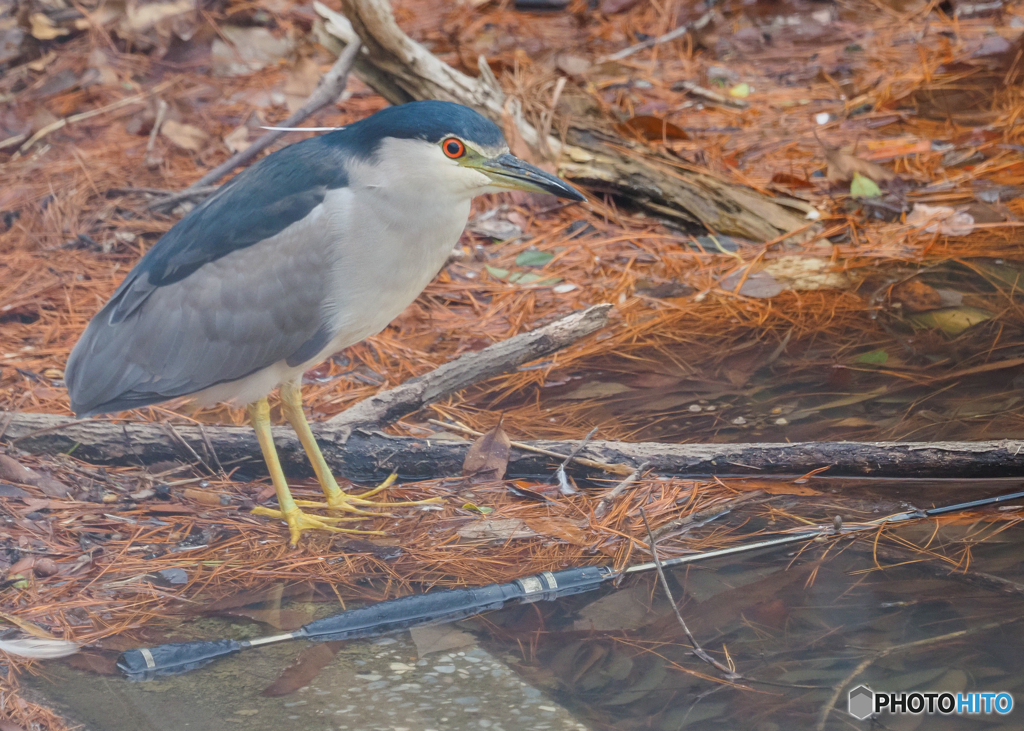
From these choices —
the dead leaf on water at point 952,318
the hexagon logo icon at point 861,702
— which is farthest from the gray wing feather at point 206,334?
the dead leaf on water at point 952,318

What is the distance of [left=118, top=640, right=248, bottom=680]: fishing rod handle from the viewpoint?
2.31m

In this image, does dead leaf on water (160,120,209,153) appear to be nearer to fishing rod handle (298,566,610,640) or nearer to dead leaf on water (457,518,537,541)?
dead leaf on water (457,518,537,541)

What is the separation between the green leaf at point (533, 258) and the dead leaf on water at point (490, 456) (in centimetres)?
174

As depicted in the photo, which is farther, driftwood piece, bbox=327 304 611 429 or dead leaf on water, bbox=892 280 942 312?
dead leaf on water, bbox=892 280 942 312

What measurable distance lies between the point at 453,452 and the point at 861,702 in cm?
A: 160

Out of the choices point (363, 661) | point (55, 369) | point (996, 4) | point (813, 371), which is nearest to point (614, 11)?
point (996, 4)

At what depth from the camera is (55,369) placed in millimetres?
3955

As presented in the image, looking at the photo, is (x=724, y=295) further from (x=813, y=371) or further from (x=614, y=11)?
(x=614, y=11)

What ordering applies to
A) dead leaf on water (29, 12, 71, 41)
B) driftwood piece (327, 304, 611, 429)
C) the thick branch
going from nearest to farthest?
1. driftwood piece (327, 304, 611, 429)
2. the thick branch
3. dead leaf on water (29, 12, 71, 41)

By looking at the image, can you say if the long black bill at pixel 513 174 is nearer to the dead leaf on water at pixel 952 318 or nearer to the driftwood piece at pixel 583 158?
the dead leaf on water at pixel 952 318

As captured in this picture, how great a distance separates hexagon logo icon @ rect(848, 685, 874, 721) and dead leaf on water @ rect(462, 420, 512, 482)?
4.58 ft

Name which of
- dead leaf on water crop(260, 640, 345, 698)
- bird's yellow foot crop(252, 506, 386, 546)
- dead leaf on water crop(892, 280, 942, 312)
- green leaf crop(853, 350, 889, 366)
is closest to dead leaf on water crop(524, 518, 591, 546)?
bird's yellow foot crop(252, 506, 386, 546)

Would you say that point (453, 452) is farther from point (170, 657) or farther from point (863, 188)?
point (863, 188)

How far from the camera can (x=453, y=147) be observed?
9.57 ft
